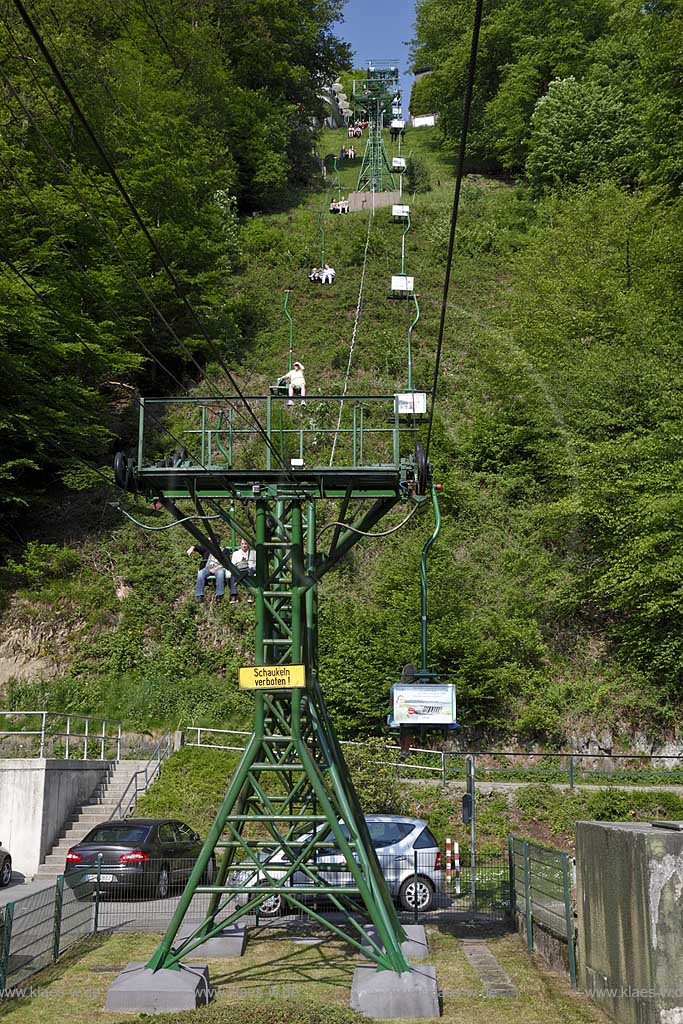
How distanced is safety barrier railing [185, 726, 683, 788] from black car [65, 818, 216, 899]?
5925 mm

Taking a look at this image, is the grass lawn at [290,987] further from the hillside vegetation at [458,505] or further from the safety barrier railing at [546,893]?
the hillside vegetation at [458,505]

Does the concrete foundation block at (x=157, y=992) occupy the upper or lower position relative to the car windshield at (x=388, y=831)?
lower

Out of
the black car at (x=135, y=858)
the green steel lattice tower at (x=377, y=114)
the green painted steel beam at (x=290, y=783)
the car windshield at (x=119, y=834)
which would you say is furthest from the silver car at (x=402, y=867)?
the green steel lattice tower at (x=377, y=114)

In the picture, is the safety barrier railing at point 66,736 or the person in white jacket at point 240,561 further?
the safety barrier railing at point 66,736

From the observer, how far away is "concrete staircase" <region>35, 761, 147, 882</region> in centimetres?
2112

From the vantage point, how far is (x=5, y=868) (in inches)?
773

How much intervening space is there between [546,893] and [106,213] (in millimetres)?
31038

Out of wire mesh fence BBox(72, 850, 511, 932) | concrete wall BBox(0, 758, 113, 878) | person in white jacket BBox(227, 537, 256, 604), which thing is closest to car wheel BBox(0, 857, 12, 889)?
concrete wall BBox(0, 758, 113, 878)

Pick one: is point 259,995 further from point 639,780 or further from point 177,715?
point 177,715

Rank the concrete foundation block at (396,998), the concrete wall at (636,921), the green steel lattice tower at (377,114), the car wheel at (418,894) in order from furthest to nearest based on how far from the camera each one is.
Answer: the green steel lattice tower at (377,114) < the car wheel at (418,894) < the concrete foundation block at (396,998) < the concrete wall at (636,921)

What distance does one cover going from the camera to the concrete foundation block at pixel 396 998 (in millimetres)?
10688

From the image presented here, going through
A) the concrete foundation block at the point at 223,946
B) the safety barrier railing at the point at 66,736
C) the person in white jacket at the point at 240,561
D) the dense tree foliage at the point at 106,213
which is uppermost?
the dense tree foliage at the point at 106,213

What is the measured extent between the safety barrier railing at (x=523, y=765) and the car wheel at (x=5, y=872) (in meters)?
7.42

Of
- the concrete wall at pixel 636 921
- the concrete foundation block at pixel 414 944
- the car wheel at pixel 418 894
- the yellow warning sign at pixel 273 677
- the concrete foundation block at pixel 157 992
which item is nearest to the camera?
the concrete wall at pixel 636 921
